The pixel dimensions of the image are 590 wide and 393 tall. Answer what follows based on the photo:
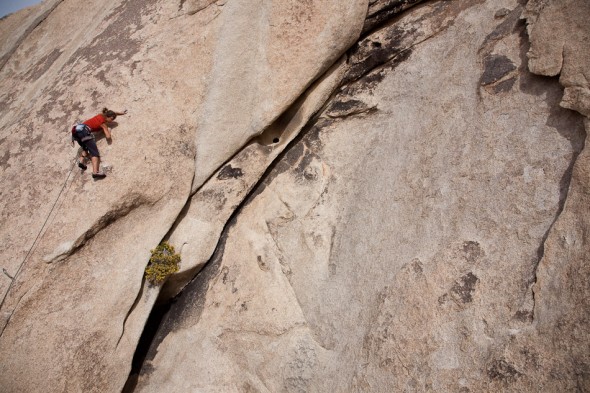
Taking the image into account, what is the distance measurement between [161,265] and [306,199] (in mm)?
3473

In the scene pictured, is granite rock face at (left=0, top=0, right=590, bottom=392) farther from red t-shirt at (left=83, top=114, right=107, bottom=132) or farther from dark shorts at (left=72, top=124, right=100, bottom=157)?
red t-shirt at (left=83, top=114, right=107, bottom=132)

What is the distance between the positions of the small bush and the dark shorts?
96.1 inches

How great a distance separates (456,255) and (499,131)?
91.6 inches

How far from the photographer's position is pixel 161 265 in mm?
8031

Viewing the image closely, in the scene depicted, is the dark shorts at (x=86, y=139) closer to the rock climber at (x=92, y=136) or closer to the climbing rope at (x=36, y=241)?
the rock climber at (x=92, y=136)

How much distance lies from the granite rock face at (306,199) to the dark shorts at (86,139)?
0.30 meters

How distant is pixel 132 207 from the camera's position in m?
8.12

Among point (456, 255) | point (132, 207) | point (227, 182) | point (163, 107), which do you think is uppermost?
point (163, 107)

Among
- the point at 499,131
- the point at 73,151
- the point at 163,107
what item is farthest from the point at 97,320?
the point at 499,131

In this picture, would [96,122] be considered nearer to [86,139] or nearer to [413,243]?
[86,139]

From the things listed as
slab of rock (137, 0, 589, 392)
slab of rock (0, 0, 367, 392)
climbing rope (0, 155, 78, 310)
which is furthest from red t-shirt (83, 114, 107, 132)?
slab of rock (137, 0, 589, 392)

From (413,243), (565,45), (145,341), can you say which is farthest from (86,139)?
(565,45)

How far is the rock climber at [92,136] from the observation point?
7758 mm

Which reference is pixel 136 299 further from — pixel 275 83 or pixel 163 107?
pixel 275 83
